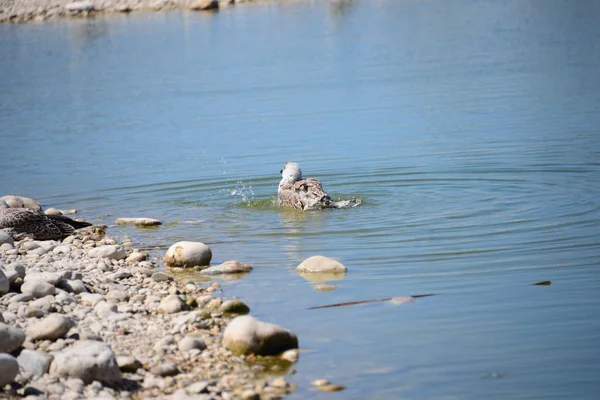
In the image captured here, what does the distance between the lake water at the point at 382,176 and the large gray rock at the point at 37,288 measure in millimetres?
1923

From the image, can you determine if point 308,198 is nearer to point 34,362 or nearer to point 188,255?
point 188,255

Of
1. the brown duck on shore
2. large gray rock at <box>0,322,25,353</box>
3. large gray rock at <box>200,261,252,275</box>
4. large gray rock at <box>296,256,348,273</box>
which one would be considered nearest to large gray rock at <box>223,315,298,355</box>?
large gray rock at <box>0,322,25,353</box>

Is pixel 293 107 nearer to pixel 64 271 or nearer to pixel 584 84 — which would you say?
pixel 584 84

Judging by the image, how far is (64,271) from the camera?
31.5ft

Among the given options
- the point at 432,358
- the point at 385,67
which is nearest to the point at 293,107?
the point at 385,67

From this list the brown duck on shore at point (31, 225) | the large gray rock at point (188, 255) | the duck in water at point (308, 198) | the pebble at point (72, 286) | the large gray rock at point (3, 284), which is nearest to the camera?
the large gray rock at point (3, 284)

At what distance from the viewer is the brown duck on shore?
12141mm

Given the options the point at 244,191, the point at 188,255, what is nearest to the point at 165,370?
the point at 188,255

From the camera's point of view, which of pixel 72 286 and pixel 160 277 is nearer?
pixel 72 286

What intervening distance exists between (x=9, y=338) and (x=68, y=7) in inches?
2506

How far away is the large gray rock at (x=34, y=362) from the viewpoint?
22.6ft

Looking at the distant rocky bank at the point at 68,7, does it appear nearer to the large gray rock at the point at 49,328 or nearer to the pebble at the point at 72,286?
the pebble at the point at 72,286

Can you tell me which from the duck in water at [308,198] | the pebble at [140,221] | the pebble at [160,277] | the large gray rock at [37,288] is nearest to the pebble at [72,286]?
the large gray rock at [37,288]

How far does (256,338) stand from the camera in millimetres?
7590
